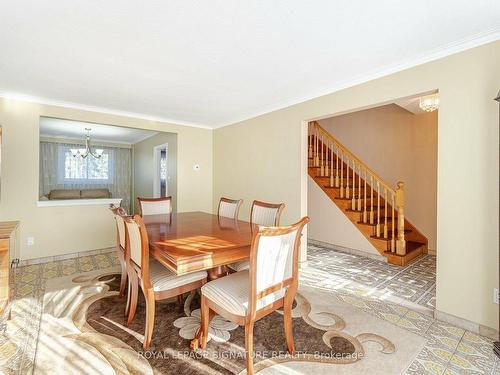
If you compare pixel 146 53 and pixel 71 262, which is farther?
pixel 71 262

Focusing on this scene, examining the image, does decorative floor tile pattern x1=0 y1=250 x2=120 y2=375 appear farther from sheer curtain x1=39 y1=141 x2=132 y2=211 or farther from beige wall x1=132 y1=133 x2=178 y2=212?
sheer curtain x1=39 y1=141 x2=132 y2=211

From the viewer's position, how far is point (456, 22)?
1.80m

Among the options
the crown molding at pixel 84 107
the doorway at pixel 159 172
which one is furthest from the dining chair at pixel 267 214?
the doorway at pixel 159 172

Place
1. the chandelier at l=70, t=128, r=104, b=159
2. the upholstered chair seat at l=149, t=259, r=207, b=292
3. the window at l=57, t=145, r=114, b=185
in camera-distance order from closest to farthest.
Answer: the upholstered chair seat at l=149, t=259, r=207, b=292 < the chandelier at l=70, t=128, r=104, b=159 < the window at l=57, t=145, r=114, b=185

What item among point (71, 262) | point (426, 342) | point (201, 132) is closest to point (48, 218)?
point (71, 262)

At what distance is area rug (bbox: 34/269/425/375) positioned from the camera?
157 cm

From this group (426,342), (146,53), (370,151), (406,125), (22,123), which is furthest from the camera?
(370,151)

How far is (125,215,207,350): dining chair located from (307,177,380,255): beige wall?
3.00 meters

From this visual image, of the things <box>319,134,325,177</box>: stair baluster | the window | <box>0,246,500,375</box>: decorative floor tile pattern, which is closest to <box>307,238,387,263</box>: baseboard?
<box>0,246,500,375</box>: decorative floor tile pattern

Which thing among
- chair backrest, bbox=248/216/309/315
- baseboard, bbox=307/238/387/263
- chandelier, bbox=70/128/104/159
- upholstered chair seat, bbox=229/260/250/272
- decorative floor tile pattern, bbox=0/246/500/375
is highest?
chandelier, bbox=70/128/104/159

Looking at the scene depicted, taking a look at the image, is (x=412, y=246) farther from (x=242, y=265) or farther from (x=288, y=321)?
(x=288, y=321)

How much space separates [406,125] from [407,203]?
56.5 inches

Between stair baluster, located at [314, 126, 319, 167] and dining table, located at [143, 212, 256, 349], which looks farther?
stair baluster, located at [314, 126, 319, 167]

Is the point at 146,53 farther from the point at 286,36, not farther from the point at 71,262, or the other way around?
the point at 71,262
